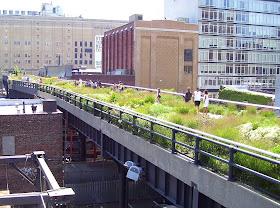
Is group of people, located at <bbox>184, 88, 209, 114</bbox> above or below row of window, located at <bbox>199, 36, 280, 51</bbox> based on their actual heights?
below

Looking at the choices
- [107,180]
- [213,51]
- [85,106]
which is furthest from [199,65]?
[85,106]

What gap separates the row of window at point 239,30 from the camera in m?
75.4

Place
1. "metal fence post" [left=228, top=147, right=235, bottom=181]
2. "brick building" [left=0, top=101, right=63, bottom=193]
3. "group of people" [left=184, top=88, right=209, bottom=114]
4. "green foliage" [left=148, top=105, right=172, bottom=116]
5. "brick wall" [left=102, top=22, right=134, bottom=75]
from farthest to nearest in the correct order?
"brick wall" [left=102, top=22, right=134, bottom=75], "brick building" [left=0, top=101, right=63, bottom=193], "group of people" [left=184, top=88, right=209, bottom=114], "green foliage" [left=148, top=105, right=172, bottom=116], "metal fence post" [left=228, top=147, right=235, bottom=181]

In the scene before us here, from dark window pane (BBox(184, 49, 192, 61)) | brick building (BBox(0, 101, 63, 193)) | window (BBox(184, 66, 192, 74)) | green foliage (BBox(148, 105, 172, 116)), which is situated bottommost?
brick building (BBox(0, 101, 63, 193))

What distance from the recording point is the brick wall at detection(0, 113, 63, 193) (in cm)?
2503

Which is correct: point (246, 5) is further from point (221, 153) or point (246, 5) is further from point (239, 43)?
point (221, 153)

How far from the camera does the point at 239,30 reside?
78500 millimetres

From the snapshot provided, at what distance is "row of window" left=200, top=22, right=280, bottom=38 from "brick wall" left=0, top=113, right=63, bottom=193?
53.1m

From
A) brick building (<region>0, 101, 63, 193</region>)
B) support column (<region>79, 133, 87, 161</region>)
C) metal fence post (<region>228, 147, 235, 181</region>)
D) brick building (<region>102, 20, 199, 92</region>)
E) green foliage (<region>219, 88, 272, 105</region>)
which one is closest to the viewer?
metal fence post (<region>228, 147, 235, 181</region>)

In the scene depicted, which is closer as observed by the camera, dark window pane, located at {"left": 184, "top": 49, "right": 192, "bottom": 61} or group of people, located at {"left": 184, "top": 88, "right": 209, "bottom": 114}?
group of people, located at {"left": 184, "top": 88, "right": 209, "bottom": 114}

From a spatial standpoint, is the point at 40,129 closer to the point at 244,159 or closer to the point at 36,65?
the point at 244,159

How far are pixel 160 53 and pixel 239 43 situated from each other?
18366 millimetres

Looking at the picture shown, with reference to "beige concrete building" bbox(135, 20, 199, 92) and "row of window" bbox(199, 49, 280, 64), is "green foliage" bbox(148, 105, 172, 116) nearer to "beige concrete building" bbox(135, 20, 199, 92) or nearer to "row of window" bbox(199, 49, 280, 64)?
"beige concrete building" bbox(135, 20, 199, 92)

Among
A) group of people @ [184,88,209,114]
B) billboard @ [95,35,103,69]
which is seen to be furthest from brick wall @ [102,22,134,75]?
billboard @ [95,35,103,69]
